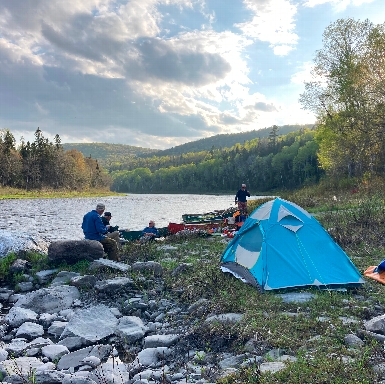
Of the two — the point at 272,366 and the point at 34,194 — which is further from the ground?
the point at 34,194

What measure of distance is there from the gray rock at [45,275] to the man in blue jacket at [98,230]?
5.33ft

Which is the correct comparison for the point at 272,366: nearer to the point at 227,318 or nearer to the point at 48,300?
the point at 227,318

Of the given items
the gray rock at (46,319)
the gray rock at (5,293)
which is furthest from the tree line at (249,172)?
the gray rock at (46,319)

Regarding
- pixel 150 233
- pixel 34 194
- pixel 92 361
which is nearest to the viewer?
pixel 92 361

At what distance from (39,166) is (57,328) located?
80120mm

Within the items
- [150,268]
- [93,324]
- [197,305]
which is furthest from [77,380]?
[150,268]

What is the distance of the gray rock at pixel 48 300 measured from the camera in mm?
7914

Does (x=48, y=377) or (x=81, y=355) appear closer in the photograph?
(x=48, y=377)

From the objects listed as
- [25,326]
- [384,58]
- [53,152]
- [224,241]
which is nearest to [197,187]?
[53,152]

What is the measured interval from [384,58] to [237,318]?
26.3 m

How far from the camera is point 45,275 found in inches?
399

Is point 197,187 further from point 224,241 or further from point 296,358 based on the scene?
point 296,358

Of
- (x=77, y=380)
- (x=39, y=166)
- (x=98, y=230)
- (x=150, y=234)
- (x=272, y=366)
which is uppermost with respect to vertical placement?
(x=39, y=166)

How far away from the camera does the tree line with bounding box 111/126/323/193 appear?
95875 mm
